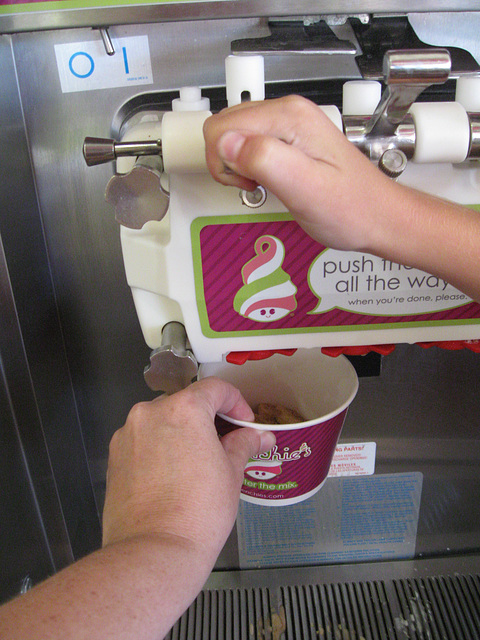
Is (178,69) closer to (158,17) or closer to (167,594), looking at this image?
(158,17)

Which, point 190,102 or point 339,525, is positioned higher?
point 190,102

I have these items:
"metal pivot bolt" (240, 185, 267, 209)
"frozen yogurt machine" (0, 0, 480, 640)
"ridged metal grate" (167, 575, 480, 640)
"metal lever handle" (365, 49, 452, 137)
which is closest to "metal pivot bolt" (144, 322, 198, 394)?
"frozen yogurt machine" (0, 0, 480, 640)

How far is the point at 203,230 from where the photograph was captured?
0.42m

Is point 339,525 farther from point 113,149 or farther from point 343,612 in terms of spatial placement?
point 113,149

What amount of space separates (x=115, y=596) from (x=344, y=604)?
17.5 inches

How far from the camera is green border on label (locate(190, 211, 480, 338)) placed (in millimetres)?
416

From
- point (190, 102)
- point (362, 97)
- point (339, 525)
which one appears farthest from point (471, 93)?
point (339, 525)

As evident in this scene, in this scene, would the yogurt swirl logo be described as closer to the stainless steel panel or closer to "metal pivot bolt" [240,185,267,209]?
"metal pivot bolt" [240,185,267,209]

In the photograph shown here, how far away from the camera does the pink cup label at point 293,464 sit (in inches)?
20.1

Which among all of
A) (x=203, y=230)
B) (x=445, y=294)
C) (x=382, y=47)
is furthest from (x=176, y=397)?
(x=382, y=47)

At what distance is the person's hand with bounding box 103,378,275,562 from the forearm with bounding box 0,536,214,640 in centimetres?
2

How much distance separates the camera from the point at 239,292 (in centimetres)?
44

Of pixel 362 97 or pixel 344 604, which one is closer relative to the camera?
pixel 362 97

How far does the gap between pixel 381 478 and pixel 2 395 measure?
1.55 ft
